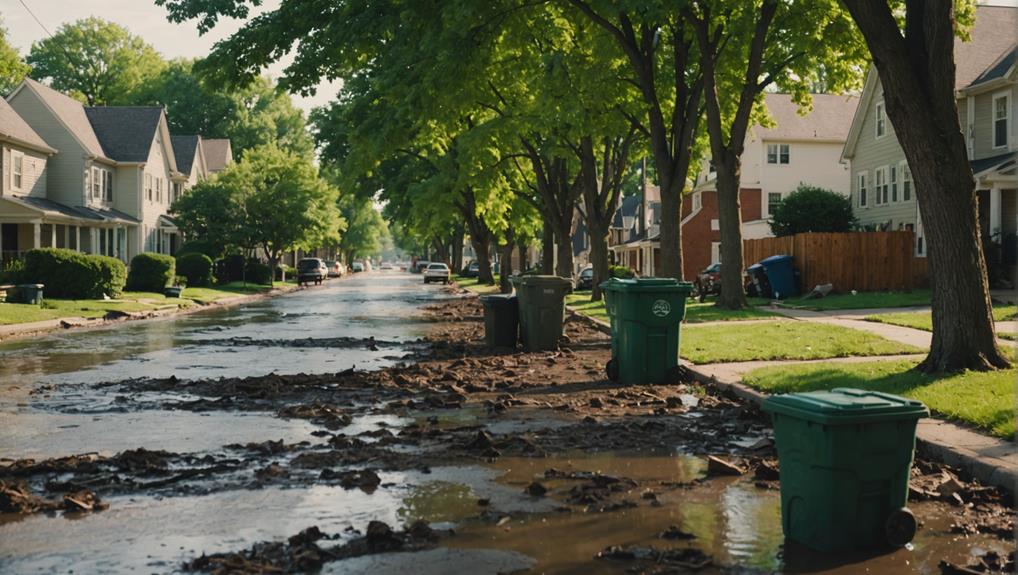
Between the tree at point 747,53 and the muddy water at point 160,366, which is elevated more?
the tree at point 747,53

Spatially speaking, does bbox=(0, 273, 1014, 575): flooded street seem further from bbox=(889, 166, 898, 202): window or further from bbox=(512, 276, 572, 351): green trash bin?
bbox=(889, 166, 898, 202): window

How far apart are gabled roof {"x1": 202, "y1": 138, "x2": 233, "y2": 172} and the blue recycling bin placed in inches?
2086

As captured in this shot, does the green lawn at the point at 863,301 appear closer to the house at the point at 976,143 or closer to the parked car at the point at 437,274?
the house at the point at 976,143

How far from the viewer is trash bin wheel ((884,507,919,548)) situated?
228 inches

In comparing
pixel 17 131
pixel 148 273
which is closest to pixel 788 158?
pixel 148 273

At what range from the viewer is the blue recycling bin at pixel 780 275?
111 feet

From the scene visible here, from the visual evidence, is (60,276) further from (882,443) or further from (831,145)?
(831,145)

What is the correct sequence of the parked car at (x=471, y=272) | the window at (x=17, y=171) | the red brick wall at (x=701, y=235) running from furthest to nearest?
the parked car at (x=471, y=272) → the red brick wall at (x=701, y=235) → the window at (x=17, y=171)

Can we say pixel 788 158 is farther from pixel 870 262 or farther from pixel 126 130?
pixel 126 130

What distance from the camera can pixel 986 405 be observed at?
30.7 feet

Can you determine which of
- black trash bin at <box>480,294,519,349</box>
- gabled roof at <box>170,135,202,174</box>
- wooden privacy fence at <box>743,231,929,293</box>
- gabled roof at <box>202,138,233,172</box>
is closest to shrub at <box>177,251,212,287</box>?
gabled roof at <box>170,135,202,174</box>

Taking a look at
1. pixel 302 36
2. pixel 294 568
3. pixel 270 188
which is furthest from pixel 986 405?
pixel 270 188

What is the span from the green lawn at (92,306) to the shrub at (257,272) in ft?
48.3

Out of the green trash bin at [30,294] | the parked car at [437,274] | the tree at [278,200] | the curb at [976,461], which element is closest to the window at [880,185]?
the green trash bin at [30,294]
